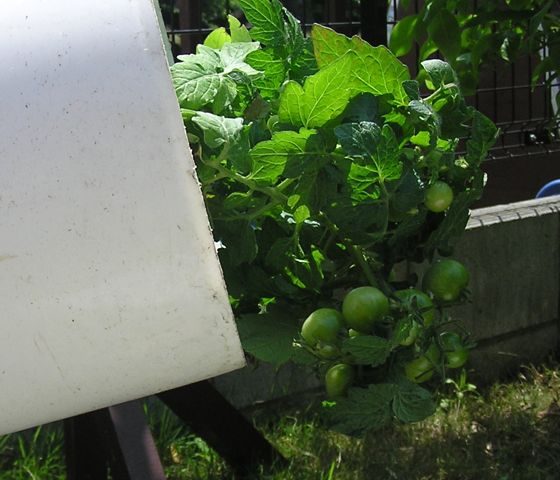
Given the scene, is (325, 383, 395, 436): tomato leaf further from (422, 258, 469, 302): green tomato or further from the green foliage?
the green foliage

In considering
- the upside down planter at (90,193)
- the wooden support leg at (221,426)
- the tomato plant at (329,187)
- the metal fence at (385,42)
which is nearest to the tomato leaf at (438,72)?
the tomato plant at (329,187)

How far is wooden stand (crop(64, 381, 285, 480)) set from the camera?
2.30 m

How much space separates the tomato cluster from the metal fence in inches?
86.9

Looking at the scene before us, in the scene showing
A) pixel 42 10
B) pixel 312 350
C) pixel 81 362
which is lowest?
pixel 312 350

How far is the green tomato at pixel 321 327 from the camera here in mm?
1241

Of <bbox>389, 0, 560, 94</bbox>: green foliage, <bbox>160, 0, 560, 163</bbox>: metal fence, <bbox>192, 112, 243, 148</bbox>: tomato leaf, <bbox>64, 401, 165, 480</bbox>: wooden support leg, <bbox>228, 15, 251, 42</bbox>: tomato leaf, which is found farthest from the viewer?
<bbox>160, 0, 560, 163</bbox>: metal fence

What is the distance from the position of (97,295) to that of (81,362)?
81 millimetres

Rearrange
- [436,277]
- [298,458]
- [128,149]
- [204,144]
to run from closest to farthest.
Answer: [128,149]
[204,144]
[436,277]
[298,458]

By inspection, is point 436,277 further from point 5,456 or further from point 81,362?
point 5,456

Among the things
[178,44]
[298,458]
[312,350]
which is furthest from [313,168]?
[178,44]

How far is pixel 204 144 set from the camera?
121cm

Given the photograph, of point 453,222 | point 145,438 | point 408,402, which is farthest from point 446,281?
point 145,438

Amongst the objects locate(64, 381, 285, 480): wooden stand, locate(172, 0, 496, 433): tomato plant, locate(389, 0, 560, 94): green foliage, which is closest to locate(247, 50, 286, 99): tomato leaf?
locate(172, 0, 496, 433): tomato plant

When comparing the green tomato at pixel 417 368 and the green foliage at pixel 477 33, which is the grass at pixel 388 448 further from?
the green tomato at pixel 417 368
